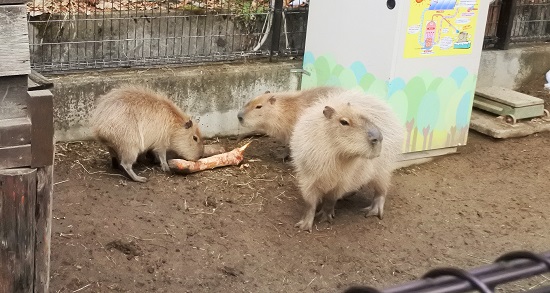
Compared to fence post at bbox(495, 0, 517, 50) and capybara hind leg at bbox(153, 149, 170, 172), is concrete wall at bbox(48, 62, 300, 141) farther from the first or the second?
fence post at bbox(495, 0, 517, 50)

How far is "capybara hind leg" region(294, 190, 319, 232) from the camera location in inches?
195

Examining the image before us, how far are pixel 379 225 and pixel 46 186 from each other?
8.66ft

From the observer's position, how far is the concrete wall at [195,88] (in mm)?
5754

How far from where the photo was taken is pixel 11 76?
295 cm

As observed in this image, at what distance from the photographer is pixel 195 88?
20.4 feet

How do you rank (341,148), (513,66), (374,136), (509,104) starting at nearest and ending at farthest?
(374,136) < (341,148) < (509,104) < (513,66)

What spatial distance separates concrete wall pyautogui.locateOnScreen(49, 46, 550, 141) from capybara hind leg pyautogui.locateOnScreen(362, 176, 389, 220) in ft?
5.41

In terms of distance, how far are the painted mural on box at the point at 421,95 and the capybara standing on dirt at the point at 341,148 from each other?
56 centimetres

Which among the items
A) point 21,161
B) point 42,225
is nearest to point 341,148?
point 42,225

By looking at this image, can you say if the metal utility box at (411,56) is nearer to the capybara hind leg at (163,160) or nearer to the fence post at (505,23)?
the capybara hind leg at (163,160)

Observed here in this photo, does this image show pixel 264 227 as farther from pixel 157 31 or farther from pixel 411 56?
pixel 157 31

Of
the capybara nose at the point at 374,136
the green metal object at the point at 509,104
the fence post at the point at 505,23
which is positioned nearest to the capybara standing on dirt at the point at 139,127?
the capybara nose at the point at 374,136

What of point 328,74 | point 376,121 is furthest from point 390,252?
point 328,74

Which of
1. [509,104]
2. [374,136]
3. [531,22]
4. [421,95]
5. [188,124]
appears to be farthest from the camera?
[531,22]
